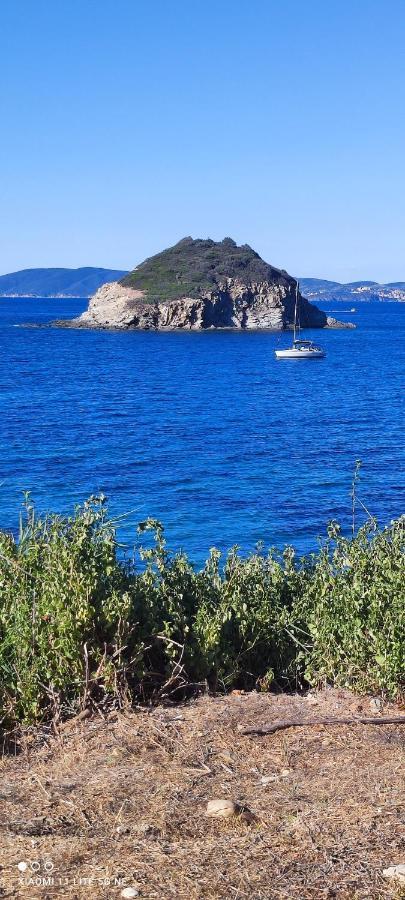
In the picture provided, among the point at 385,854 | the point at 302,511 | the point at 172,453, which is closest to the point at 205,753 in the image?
the point at 385,854

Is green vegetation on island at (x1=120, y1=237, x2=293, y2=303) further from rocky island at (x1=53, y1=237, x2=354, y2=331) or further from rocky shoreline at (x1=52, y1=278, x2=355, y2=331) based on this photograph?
rocky shoreline at (x1=52, y1=278, x2=355, y2=331)

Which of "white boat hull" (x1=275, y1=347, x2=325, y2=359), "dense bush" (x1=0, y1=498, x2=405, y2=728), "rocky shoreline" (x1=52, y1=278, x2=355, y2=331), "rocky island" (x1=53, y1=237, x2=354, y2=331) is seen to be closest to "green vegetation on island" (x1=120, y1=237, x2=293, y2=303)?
"rocky island" (x1=53, y1=237, x2=354, y2=331)

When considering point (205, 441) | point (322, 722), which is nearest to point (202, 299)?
point (205, 441)

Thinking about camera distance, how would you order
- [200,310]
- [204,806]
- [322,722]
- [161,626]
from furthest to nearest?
1. [200,310]
2. [161,626]
3. [322,722]
4. [204,806]

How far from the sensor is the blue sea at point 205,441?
25.6 metres

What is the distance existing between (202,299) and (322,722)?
12808 centimetres

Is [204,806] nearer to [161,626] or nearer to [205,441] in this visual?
[161,626]

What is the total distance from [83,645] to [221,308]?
5203 inches

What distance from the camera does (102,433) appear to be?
42250mm

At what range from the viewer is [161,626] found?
6691 millimetres

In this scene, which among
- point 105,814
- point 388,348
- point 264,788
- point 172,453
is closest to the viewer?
point 105,814

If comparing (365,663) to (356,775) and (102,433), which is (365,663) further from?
(102,433)

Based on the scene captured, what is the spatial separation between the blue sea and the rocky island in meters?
A: 41.4

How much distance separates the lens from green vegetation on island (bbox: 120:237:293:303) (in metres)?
137
